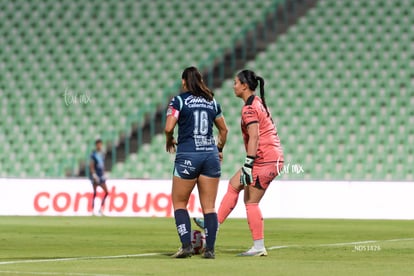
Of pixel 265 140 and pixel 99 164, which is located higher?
pixel 265 140

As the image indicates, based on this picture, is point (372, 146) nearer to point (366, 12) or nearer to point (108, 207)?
point (366, 12)

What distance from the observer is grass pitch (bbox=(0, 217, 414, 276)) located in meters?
9.72

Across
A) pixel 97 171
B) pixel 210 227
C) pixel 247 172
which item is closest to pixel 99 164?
pixel 97 171

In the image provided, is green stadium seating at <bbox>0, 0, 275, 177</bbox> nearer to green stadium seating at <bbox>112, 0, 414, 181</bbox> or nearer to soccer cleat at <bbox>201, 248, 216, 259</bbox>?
green stadium seating at <bbox>112, 0, 414, 181</bbox>

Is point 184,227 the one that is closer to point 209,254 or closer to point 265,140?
point 209,254

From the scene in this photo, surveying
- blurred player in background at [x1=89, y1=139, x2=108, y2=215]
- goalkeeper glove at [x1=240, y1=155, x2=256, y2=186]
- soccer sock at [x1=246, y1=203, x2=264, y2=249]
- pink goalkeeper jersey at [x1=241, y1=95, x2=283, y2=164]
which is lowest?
blurred player in background at [x1=89, y1=139, x2=108, y2=215]

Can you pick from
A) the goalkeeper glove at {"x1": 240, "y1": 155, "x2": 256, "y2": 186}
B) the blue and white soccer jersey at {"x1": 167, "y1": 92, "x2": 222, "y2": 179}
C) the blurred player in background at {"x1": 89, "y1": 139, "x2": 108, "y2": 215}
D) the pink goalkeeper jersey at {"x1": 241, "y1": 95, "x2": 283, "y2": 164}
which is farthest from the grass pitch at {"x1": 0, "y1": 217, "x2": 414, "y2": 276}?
the blurred player in background at {"x1": 89, "y1": 139, "x2": 108, "y2": 215}

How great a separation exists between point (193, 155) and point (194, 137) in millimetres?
201

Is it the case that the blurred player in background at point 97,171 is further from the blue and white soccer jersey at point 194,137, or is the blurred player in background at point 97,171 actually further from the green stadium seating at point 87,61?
the blue and white soccer jersey at point 194,137

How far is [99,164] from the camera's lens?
84.5 feet

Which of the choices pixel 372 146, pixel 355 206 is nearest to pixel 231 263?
pixel 355 206

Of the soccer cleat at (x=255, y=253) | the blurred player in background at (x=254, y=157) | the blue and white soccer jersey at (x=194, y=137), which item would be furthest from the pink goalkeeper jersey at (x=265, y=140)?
the soccer cleat at (x=255, y=253)

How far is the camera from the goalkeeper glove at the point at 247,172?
11.4m

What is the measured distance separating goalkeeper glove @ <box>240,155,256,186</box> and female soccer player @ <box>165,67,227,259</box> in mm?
345
